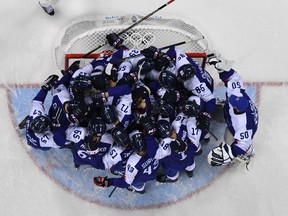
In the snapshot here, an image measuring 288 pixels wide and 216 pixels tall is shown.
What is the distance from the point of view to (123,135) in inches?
186

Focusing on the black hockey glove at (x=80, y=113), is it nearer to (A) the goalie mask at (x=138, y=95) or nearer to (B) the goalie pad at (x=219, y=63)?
(A) the goalie mask at (x=138, y=95)

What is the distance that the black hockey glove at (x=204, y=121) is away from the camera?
16.3 ft

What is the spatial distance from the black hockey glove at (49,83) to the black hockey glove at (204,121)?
1309 millimetres

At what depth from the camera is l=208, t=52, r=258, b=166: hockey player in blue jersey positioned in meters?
4.77

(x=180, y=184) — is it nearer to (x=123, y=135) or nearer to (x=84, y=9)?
(x=123, y=135)

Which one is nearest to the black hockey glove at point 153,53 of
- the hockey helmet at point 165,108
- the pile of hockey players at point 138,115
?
the pile of hockey players at point 138,115

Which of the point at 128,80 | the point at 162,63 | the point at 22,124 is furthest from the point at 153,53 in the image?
the point at 22,124

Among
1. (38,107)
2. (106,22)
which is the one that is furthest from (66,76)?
(106,22)

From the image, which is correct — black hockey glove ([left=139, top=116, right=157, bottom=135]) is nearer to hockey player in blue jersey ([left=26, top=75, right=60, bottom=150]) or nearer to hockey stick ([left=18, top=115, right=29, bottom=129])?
hockey player in blue jersey ([left=26, top=75, right=60, bottom=150])

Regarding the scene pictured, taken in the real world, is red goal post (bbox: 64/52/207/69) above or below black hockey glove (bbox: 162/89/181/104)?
below

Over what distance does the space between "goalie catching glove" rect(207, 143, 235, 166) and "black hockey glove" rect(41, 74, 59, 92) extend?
4.92ft

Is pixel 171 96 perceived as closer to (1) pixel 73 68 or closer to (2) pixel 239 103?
(2) pixel 239 103

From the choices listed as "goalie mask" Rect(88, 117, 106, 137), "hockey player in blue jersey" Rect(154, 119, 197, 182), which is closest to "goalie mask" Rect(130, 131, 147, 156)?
"hockey player in blue jersey" Rect(154, 119, 197, 182)

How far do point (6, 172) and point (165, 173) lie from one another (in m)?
1.45
